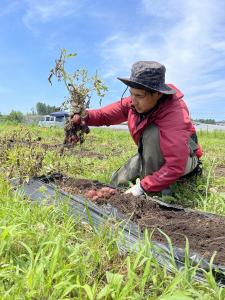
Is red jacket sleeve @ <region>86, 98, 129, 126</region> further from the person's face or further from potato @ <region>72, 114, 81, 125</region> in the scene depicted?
the person's face

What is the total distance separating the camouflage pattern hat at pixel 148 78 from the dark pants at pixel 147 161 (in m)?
0.35

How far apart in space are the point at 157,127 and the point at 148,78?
425 mm

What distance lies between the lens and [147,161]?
3.79 m

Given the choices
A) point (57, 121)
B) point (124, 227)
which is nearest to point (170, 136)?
point (124, 227)

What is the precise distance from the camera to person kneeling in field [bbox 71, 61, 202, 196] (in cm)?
342

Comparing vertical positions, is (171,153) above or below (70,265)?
above

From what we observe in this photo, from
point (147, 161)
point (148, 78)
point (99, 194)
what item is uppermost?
point (148, 78)

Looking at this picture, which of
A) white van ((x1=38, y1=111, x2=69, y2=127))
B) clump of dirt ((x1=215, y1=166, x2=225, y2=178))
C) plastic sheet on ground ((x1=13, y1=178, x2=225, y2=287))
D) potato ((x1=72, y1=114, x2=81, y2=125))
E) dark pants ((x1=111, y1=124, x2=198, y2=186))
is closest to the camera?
plastic sheet on ground ((x1=13, y1=178, x2=225, y2=287))

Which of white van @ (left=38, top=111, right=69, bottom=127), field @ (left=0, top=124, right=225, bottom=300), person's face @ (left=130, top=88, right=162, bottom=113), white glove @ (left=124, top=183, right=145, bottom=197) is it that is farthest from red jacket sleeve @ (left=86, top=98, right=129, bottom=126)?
field @ (left=0, top=124, right=225, bottom=300)

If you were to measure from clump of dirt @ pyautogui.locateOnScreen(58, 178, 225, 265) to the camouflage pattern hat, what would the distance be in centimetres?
82

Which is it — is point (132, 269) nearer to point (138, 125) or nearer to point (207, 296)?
point (207, 296)

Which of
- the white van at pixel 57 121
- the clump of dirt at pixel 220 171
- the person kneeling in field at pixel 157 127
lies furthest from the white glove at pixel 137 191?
the clump of dirt at pixel 220 171

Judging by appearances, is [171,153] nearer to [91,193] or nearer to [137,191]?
[137,191]

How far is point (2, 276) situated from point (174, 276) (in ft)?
2.56
